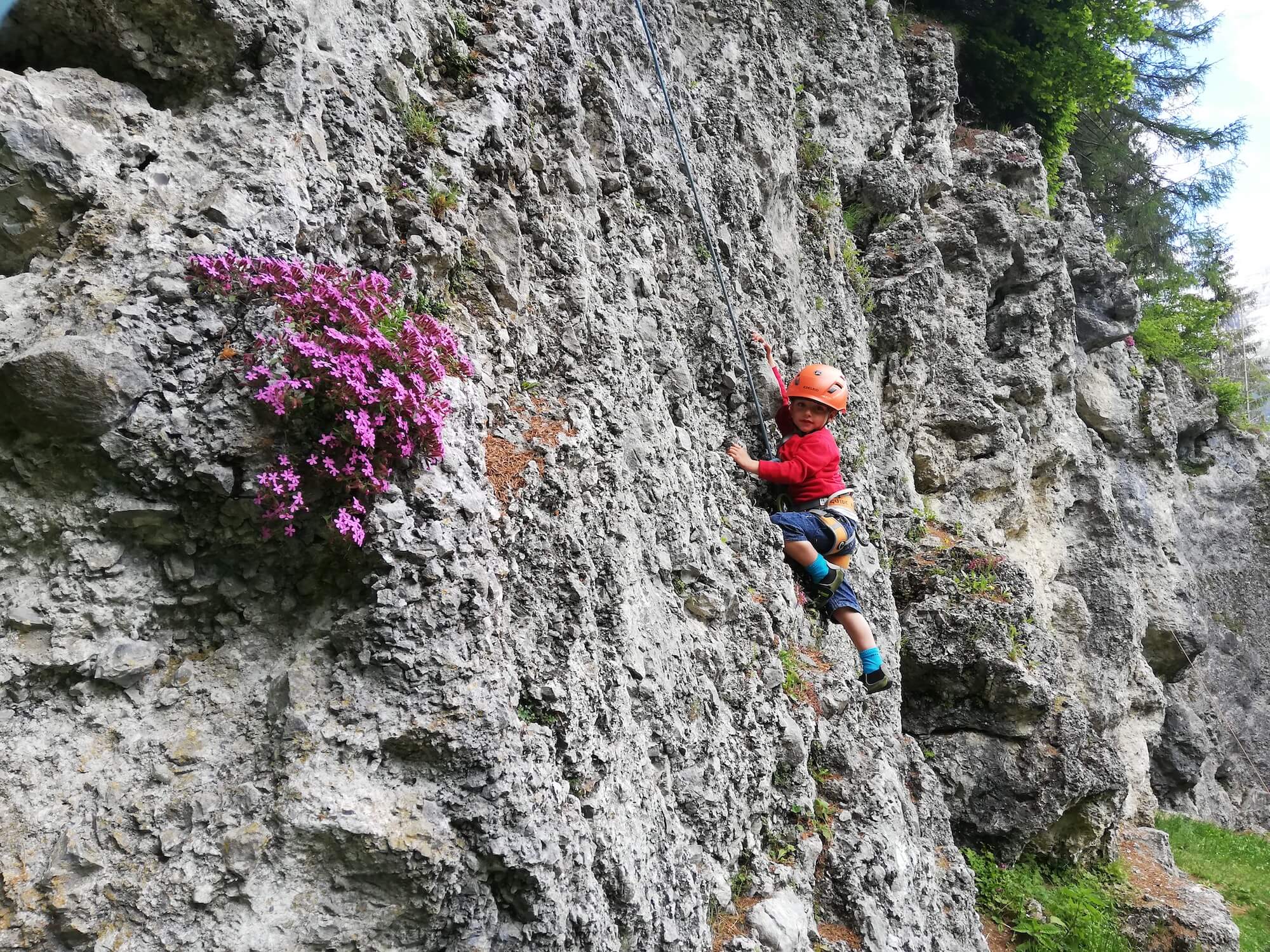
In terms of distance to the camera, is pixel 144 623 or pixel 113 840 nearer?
pixel 113 840

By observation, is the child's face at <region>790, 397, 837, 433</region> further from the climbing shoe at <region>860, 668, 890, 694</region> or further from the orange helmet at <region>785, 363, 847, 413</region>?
the climbing shoe at <region>860, 668, 890, 694</region>

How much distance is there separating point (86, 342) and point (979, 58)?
17.9 metres

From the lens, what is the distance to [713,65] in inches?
320

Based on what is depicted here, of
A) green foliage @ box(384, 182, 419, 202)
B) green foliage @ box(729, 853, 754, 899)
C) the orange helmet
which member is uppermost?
the orange helmet

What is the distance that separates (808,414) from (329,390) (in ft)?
14.6

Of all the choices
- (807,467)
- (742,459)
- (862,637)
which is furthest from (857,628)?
(742,459)

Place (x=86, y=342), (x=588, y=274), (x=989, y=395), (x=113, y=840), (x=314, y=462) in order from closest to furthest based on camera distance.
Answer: (x=113, y=840)
(x=86, y=342)
(x=314, y=462)
(x=588, y=274)
(x=989, y=395)

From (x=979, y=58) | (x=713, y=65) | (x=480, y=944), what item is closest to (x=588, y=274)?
(x=480, y=944)

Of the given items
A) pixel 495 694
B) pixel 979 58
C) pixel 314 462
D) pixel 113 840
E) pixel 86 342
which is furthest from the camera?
pixel 979 58

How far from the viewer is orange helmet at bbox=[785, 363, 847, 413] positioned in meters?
6.34

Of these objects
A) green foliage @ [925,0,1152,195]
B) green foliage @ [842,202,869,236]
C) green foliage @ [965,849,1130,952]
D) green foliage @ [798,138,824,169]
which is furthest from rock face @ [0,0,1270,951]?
green foliage @ [925,0,1152,195]

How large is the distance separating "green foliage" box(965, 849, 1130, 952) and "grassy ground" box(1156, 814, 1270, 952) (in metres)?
3.57

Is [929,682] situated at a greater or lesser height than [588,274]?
lesser

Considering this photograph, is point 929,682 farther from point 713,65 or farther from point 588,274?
point 713,65
